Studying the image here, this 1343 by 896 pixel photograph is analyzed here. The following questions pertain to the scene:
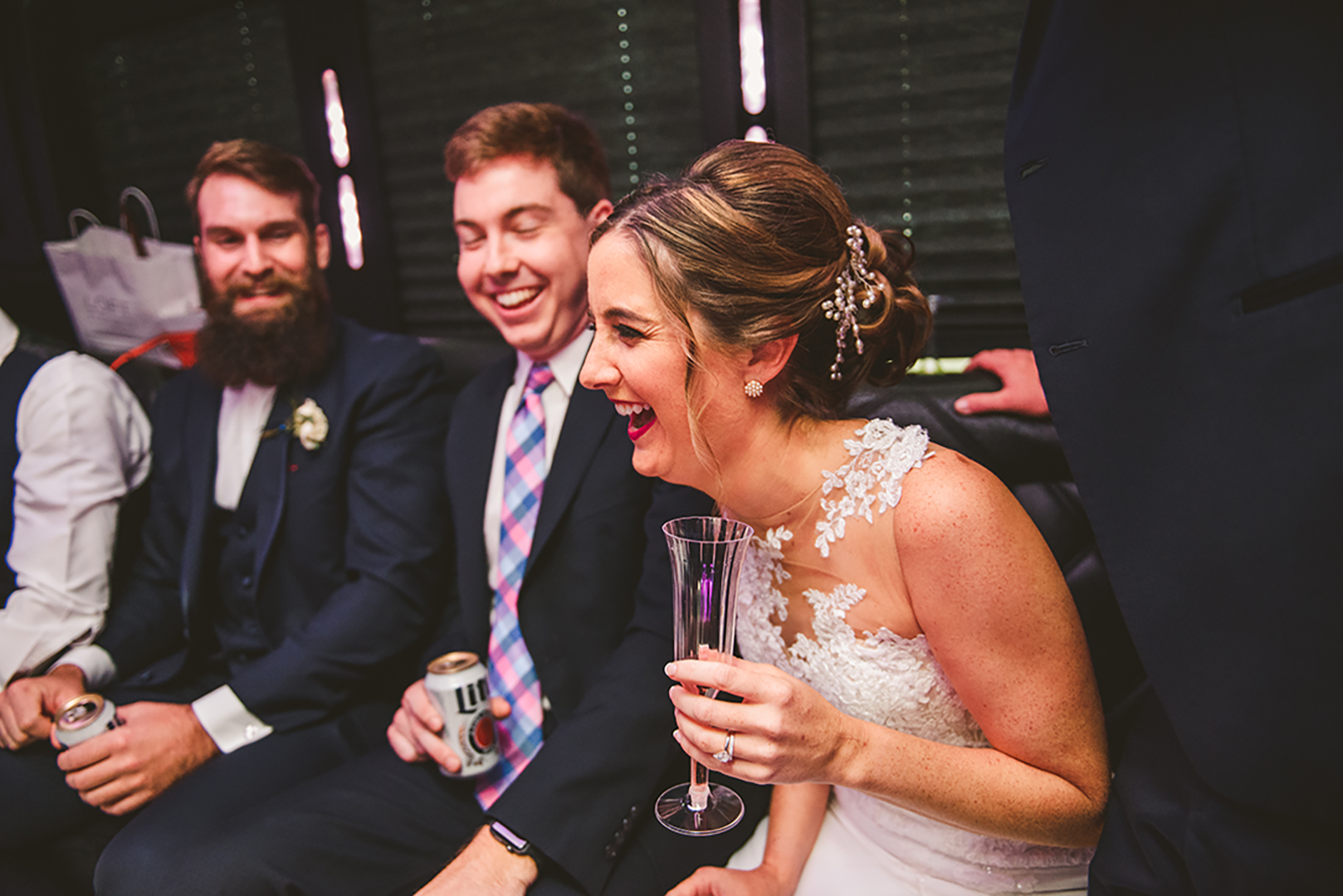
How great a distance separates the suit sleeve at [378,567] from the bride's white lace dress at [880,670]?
1.02 m

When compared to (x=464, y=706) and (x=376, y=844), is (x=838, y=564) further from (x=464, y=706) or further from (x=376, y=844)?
(x=376, y=844)

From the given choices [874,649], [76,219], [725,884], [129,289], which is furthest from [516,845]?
[76,219]

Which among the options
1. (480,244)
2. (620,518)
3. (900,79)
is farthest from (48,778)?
(900,79)

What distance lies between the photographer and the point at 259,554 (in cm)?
204

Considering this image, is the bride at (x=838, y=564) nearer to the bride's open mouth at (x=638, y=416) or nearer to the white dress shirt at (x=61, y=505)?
the bride's open mouth at (x=638, y=416)

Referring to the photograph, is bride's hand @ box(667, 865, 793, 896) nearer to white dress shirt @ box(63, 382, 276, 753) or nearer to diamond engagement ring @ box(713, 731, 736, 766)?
diamond engagement ring @ box(713, 731, 736, 766)

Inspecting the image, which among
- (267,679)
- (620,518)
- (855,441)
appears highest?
(855,441)

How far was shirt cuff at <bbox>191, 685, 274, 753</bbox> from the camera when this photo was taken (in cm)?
184

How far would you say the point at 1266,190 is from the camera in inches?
33.0

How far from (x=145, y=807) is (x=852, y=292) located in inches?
70.8

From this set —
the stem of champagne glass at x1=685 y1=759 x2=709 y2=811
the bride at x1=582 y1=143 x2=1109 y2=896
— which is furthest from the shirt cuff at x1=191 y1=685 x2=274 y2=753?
the stem of champagne glass at x1=685 y1=759 x2=709 y2=811

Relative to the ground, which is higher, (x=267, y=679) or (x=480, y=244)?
(x=480, y=244)

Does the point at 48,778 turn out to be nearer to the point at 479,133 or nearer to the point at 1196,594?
the point at 479,133

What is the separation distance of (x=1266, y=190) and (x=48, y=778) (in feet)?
8.22
